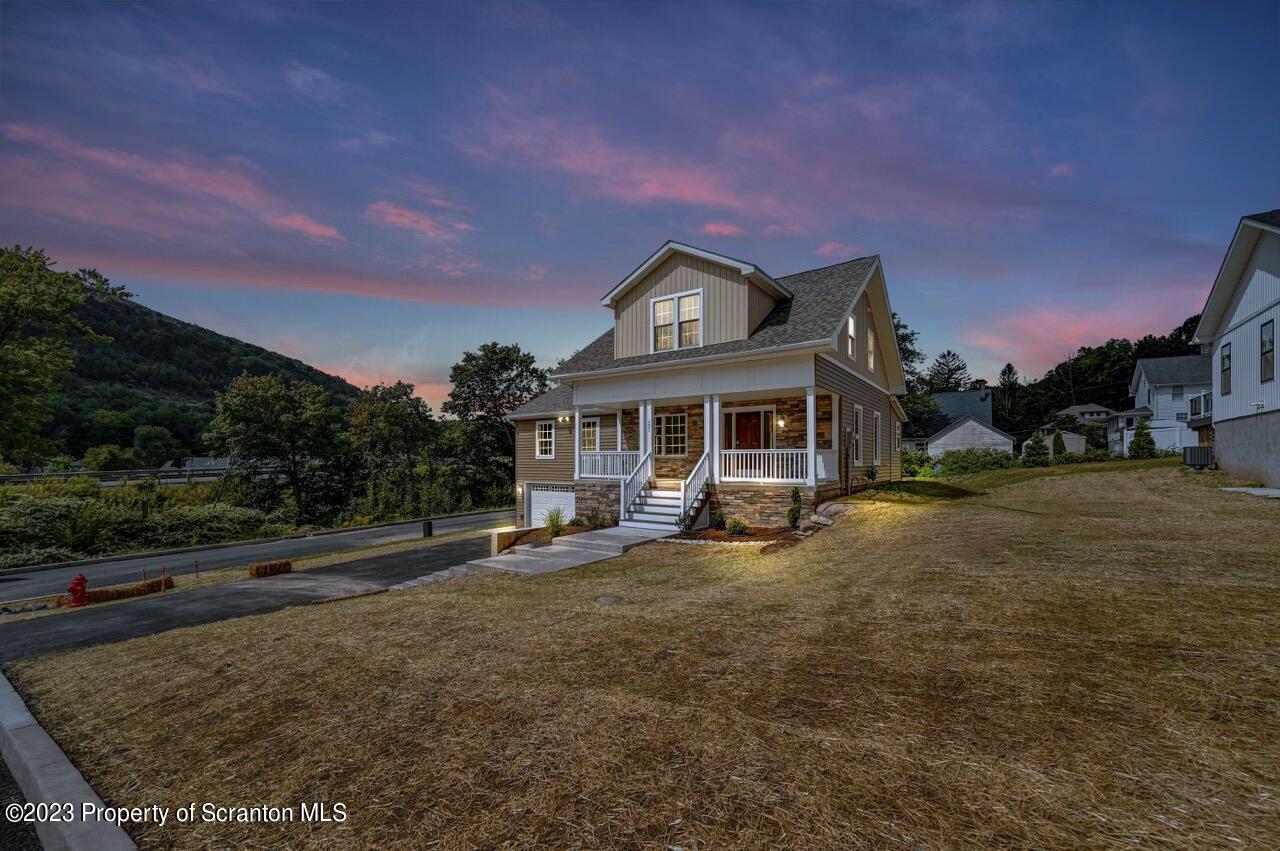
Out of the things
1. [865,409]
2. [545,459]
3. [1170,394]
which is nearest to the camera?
[865,409]

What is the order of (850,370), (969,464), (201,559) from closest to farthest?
1. (850,370)
2. (201,559)
3. (969,464)

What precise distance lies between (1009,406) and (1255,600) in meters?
81.9

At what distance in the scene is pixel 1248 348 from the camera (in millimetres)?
14992

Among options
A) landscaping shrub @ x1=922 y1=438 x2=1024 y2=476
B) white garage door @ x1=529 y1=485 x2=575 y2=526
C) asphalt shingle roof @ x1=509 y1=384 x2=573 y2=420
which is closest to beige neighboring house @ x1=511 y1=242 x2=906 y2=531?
asphalt shingle roof @ x1=509 y1=384 x2=573 y2=420

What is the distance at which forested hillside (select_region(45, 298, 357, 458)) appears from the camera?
37.4 metres

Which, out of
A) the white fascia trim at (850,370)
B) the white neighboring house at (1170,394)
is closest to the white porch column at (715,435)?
the white fascia trim at (850,370)

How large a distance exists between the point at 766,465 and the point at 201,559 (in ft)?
62.9

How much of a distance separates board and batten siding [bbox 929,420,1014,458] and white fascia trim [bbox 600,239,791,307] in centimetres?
3858

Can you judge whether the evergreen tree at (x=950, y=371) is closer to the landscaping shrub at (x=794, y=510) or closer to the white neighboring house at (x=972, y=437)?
the white neighboring house at (x=972, y=437)

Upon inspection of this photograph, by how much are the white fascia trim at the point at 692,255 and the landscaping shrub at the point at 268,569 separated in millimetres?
11894

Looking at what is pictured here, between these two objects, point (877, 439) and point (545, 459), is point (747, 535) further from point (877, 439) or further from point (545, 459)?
point (545, 459)

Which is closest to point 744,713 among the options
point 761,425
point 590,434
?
point 761,425

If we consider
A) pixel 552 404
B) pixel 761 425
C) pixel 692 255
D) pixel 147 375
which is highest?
pixel 147 375

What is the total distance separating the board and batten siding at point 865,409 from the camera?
13677 mm
